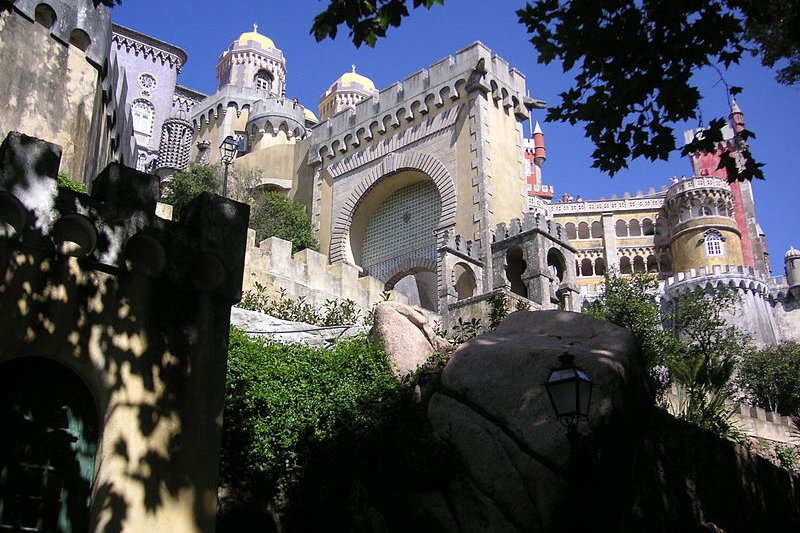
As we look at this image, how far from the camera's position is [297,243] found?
3403 cm

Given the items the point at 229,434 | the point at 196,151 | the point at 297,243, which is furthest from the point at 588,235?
the point at 229,434

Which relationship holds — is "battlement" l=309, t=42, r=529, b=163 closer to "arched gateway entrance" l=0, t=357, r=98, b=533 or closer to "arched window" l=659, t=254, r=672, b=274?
"arched gateway entrance" l=0, t=357, r=98, b=533

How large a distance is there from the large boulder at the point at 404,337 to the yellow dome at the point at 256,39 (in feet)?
171

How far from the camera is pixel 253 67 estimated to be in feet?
202

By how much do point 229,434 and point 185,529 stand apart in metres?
4.25

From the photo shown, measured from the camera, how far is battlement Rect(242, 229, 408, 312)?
21.5 meters

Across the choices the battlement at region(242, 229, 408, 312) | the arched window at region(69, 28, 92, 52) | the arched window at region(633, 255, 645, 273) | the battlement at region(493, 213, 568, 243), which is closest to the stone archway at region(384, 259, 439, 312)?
the battlement at region(493, 213, 568, 243)

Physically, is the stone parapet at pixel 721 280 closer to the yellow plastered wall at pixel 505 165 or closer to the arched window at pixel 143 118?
the yellow plastered wall at pixel 505 165

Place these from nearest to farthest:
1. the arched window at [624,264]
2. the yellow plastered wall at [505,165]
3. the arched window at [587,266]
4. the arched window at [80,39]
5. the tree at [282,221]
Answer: the arched window at [80,39] < the yellow plastered wall at [505,165] < the tree at [282,221] < the arched window at [624,264] < the arched window at [587,266]

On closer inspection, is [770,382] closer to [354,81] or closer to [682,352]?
[682,352]

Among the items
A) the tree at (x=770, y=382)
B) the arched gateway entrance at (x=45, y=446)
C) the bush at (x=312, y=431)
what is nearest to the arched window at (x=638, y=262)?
the tree at (x=770, y=382)

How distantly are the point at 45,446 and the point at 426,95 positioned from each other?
96.0ft

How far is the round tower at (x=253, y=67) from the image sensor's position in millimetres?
61156

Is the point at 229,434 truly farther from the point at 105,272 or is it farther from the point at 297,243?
the point at 297,243
